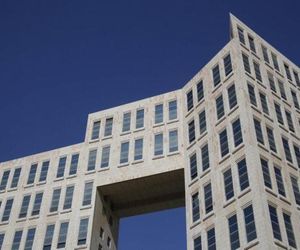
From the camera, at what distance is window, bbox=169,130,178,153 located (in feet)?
197

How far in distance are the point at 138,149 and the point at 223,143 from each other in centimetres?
1395

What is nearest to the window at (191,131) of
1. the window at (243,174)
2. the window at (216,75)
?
the window at (216,75)

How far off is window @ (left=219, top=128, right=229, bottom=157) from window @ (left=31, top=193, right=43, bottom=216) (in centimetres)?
2482

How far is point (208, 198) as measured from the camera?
49.8 m

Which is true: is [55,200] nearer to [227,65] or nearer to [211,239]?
[211,239]

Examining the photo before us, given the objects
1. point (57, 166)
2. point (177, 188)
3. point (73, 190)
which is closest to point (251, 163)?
point (177, 188)

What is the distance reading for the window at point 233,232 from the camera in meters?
43.5

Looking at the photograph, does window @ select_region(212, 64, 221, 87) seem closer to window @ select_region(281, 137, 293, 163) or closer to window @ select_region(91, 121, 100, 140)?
window @ select_region(281, 137, 293, 163)

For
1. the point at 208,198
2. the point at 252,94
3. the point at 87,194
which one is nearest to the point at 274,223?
the point at 208,198

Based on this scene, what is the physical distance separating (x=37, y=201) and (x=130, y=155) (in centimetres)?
1296

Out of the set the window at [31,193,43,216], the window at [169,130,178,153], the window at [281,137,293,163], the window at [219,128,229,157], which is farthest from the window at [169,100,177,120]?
the window at [31,193,43,216]

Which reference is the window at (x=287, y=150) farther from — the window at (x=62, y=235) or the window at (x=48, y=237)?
the window at (x=48, y=237)

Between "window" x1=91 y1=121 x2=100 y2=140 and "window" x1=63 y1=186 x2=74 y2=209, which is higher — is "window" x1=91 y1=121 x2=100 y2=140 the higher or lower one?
the higher one

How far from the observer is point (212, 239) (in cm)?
4678
